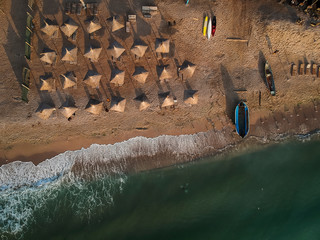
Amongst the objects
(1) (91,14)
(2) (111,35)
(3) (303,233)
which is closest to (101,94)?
(2) (111,35)

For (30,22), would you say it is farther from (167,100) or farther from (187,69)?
(187,69)

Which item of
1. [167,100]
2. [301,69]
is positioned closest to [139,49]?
[167,100]

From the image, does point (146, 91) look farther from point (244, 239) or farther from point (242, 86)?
point (244, 239)

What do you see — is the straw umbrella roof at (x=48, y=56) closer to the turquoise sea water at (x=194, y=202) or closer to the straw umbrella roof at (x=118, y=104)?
the straw umbrella roof at (x=118, y=104)

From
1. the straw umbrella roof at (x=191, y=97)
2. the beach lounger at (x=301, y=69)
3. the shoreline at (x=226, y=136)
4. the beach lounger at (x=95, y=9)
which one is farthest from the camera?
the beach lounger at (x=301, y=69)

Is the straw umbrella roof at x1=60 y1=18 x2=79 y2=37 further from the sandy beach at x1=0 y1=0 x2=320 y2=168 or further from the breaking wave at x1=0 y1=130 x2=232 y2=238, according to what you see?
the breaking wave at x1=0 y1=130 x2=232 y2=238

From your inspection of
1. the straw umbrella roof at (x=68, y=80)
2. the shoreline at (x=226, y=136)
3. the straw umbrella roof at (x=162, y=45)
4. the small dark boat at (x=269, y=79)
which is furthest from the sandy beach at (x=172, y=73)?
the straw umbrella roof at (x=162, y=45)
